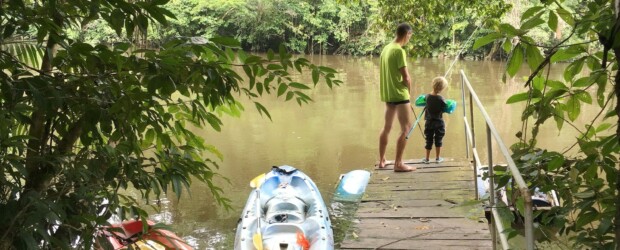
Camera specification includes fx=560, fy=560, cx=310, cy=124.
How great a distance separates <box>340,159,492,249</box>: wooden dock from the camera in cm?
357

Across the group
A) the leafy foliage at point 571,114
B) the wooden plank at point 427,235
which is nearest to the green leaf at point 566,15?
the leafy foliage at point 571,114

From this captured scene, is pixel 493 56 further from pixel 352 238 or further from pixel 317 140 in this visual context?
pixel 352 238

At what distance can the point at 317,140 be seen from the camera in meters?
10.3

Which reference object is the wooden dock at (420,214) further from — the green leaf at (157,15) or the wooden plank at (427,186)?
the green leaf at (157,15)

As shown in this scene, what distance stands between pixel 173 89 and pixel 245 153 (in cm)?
829

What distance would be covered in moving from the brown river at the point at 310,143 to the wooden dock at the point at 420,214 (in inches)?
40.0

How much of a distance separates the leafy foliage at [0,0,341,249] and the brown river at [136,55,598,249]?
3.50 metres

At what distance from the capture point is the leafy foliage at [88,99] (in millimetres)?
1088

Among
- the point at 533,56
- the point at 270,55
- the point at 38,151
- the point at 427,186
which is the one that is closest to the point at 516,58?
the point at 533,56

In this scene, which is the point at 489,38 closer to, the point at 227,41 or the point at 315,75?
the point at 315,75

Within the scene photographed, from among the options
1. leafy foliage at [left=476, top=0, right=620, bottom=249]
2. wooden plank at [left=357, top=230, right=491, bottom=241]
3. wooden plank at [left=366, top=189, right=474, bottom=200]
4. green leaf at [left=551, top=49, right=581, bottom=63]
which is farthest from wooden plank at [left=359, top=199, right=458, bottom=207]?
green leaf at [left=551, top=49, right=581, bottom=63]

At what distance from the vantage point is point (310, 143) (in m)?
10.1

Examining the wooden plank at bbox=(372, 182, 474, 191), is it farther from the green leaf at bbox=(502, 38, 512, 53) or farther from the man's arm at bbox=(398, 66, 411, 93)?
the green leaf at bbox=(502, 38, 512, 53)

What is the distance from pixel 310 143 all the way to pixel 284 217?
5632mm
